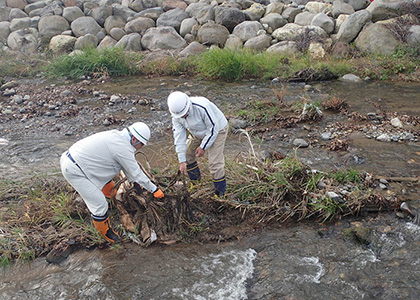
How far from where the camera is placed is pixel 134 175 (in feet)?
13.3

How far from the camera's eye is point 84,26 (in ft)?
52.1

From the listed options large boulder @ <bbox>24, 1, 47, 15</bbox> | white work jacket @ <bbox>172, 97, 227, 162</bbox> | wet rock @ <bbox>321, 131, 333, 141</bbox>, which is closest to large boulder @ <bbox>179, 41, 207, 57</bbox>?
wet rock @ <bbox>321, 131, 333, 141</bbox>

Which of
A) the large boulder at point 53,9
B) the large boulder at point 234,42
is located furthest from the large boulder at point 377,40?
the large boulder at point 53,9

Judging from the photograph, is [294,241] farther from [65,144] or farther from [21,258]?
[65,144]

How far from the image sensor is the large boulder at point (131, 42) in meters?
14.2

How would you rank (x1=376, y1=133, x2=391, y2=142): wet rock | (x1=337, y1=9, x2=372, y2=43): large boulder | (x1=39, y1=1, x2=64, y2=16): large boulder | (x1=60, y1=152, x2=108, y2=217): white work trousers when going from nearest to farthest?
(x1=60, y1=152, x2=108, y2=217): white work trousers, (x1=376, y1=133, x2=391, y2=142): wet rock, (x1=337, y1=9, x2=372, y2=43): large boulder, (x1=39, y1=1, x2=64, y2=16): large boulder

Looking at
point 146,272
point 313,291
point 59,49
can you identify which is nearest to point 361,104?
point 313,291

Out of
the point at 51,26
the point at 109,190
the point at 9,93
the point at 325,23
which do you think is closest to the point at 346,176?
the point at 109,190

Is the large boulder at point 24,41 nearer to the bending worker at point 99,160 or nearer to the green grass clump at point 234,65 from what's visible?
the green grass clump at point 234,65

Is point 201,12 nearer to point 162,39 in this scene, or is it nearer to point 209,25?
point 209,25

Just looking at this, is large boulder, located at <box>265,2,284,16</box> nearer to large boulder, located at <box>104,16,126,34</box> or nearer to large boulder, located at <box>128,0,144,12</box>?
large boulder, located at <box>128,0,144,12</box>

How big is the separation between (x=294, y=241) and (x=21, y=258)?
3.32 m

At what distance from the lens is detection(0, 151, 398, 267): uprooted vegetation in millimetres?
4473

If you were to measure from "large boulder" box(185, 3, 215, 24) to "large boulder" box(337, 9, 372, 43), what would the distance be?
5354mm
